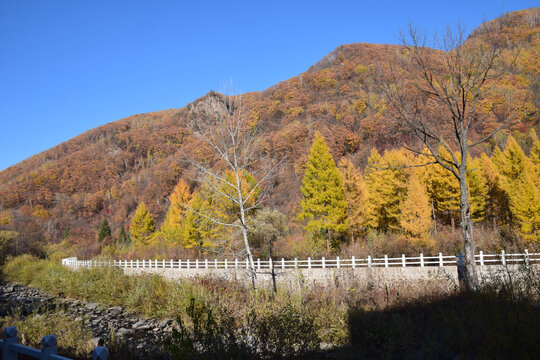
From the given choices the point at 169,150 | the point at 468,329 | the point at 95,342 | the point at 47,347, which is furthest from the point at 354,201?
the point at 169,150

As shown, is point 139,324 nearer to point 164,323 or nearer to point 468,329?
point 164,323

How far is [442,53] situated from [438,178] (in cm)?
2076

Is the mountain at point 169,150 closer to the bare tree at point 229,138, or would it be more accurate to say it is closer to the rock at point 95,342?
the bare tree at point 229,138

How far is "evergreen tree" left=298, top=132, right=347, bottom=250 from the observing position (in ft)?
82.5

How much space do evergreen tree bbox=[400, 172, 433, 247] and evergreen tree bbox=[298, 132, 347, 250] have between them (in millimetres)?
4646

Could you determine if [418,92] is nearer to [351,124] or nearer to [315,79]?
[351,124]

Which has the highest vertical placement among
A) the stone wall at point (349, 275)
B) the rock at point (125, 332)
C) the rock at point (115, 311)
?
the stone wall at point (349, 275)

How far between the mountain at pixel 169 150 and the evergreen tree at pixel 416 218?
18.6m

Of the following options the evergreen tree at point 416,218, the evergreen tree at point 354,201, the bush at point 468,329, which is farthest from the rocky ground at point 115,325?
the evergreen tree at point 354,201

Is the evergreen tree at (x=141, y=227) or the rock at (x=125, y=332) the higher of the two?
the evergreen tree at (x=141, y=227)

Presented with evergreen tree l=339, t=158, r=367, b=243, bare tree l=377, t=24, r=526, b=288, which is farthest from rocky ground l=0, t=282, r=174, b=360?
evergreen tree l=339, t=158, r=367, b=243

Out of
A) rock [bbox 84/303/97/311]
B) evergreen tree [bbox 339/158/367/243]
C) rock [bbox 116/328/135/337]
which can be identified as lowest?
rock [bbox 84/303/97/311]

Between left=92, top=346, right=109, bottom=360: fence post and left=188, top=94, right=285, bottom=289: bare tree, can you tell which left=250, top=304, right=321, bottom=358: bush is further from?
left=188, top=94, right=285, bottom=289: bare tree

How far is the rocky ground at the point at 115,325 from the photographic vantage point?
7766 mm
